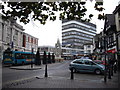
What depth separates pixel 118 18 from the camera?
2494 cm

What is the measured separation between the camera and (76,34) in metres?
122

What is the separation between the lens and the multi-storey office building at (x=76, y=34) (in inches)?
4769

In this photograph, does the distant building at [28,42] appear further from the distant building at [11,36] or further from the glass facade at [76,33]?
the glass facade at [76,33]

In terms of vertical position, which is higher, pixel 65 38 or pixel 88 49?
pixel 65 38

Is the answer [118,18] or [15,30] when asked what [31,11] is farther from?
[15,30]

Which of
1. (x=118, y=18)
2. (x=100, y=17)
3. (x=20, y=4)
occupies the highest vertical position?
(x=118, y=18)

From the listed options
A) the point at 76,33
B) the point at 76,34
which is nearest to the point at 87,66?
the point at 76,34

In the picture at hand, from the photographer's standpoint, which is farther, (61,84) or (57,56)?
(57,56)

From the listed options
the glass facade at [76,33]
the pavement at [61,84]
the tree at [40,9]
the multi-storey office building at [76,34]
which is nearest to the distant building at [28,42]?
the multi-storey office building at [76,34]

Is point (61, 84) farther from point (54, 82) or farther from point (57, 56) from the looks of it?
point (57, 56)

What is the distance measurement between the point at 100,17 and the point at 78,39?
120 metres

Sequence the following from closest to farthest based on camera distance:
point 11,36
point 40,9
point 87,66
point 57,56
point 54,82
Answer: point 40,9
point 54,82
point 87,66
point 11,36
point 57,56

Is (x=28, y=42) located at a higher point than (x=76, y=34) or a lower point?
lower

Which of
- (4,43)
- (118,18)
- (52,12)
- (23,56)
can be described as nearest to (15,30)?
(4,43)
